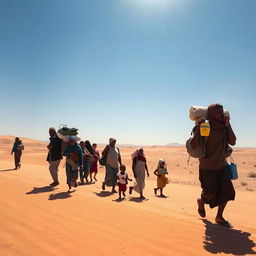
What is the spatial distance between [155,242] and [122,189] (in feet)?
16.4

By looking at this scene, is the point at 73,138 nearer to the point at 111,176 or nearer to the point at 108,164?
the point at 108,164

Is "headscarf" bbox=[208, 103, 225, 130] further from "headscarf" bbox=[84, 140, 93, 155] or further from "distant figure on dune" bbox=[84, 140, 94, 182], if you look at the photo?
"headscarf" bbox=[84, 140, 93, 155]

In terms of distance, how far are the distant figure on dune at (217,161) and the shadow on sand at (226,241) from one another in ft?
1.58

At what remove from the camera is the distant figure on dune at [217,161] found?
5.29m

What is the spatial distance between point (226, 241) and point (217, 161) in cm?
160

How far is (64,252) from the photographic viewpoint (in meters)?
3.75

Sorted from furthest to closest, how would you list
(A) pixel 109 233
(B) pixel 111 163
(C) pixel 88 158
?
(C) pixel 88 158, (B) pixel 111 163, (A) pixel 109 233

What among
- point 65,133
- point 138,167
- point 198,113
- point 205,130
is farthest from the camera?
point 65,133

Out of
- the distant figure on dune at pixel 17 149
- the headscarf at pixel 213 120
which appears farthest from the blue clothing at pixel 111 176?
the distant figure on dune at pixel 17 149

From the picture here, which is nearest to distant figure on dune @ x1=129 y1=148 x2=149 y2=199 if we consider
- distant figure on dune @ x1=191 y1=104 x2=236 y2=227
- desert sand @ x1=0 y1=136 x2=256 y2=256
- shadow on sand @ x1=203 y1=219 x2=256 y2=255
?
desert sand @ x1=0 y1=136 x2=256 y2=256

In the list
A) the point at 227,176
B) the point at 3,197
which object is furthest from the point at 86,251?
the point at 3,197

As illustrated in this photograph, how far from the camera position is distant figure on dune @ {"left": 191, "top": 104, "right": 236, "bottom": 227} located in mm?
5285

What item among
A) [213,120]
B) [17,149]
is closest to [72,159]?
[213,120]

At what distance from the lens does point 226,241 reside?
434cm
